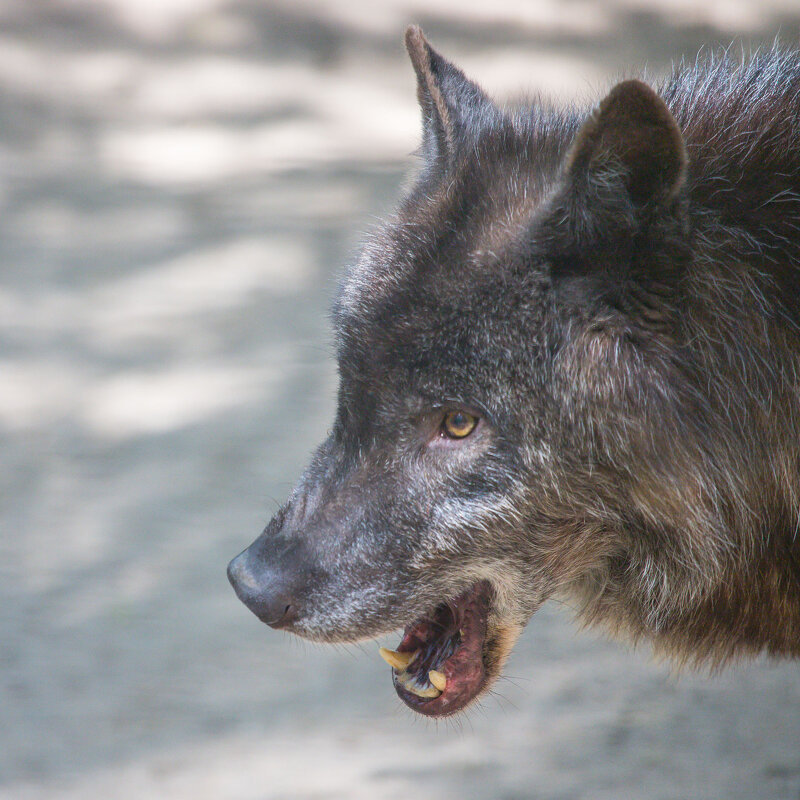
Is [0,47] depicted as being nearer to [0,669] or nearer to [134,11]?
[134,11]

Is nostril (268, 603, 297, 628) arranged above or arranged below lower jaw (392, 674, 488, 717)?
above

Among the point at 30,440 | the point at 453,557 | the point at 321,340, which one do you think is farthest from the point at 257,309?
the point at 453,557

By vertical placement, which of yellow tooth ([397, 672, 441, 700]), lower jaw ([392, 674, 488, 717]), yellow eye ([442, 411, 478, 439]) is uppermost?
yellow eye ([442, 411, 478, 439])

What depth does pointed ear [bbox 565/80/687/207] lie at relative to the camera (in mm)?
2088

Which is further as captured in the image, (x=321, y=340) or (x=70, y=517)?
(x=321, y=340)

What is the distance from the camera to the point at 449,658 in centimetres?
265

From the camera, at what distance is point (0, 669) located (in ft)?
12.6

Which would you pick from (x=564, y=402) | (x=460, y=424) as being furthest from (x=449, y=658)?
(x=564, y=402)

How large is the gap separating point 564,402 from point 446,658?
2.43 ft

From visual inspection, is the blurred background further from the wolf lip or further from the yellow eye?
the yellow eye

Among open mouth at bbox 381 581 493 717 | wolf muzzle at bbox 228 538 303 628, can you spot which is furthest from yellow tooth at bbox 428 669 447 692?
wolf muzzle at bbox 228 538 303 628

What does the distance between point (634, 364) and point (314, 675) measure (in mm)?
2061

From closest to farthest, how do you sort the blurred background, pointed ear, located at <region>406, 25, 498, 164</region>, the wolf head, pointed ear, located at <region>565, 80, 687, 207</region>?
1. pointed ear, located at <region>565, 80, 687, 207</region>
2. the wolf head
3. pointed ear, located at <region>406, 25, 498, 164</region>
4. the blurred background

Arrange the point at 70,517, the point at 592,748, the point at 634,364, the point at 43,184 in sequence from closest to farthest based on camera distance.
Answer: the point at 634,364 → the point at 592,748 → the point at 70,517 → the point at 43,184
